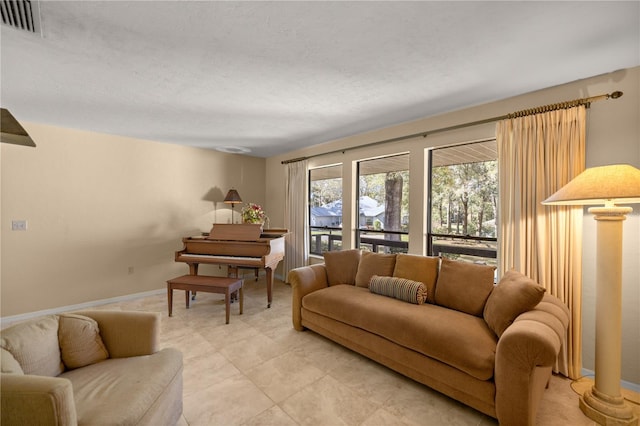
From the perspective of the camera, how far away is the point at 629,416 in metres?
1.78

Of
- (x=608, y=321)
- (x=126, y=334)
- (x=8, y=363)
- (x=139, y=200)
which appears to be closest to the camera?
(x=8, y=363)

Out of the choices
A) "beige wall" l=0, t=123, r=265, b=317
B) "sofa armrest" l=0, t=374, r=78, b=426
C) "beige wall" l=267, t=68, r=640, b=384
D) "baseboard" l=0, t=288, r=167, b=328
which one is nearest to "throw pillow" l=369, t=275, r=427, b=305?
"beige wall" l=267, t=68, r=640, b=384

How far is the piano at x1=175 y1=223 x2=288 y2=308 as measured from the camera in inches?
153

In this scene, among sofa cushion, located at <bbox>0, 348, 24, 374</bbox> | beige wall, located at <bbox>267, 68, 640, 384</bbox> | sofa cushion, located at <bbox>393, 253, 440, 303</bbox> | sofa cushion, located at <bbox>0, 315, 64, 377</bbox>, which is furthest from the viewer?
sofa cushion, located at <bbox>393, 253, 440, 303</bbox>

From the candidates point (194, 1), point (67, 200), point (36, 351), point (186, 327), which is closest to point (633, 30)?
point (194, 1)

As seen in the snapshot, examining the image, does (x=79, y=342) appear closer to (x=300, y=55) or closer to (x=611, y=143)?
(x=300, y=55)

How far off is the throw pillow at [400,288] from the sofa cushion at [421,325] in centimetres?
7

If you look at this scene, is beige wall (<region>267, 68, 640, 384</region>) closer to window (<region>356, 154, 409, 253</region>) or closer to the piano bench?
window (<region>356, 154, 409, 253</region>)

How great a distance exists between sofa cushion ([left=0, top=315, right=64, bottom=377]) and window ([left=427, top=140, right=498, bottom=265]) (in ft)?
11.5

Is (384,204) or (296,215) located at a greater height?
(384,204)

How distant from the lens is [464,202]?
3252mm

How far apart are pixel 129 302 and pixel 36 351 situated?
3139mm

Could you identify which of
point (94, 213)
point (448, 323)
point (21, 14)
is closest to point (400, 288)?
point (448, 323)

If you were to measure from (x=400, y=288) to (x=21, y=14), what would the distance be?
338 centimetres
